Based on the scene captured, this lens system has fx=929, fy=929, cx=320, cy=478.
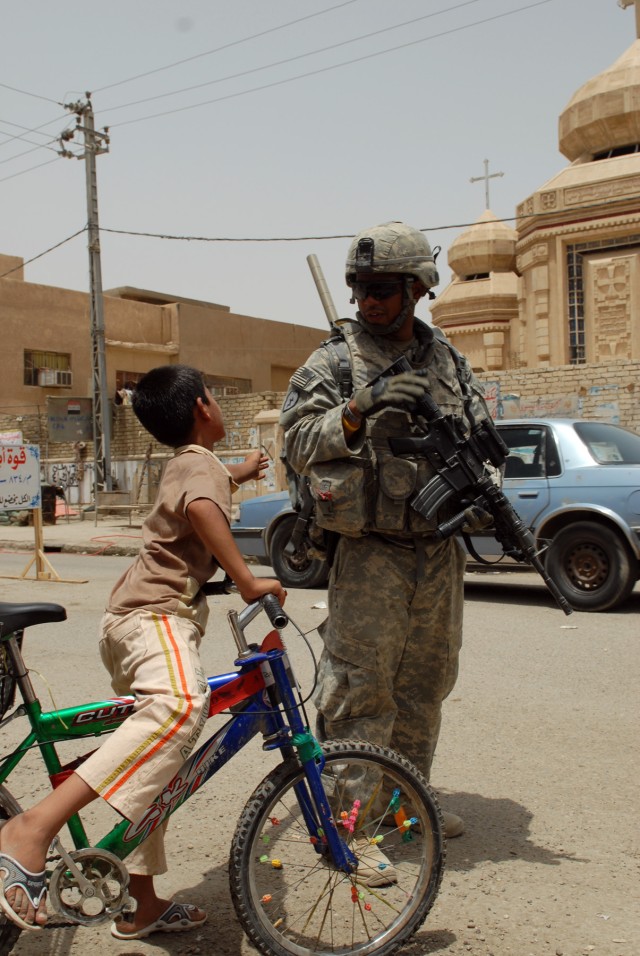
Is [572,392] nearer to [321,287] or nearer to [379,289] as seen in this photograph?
[321,287]

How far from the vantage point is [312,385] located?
9.86 feet

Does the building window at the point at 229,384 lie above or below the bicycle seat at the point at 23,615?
above

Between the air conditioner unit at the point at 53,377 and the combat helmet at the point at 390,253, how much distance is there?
3109cm

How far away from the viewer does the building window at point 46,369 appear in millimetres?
32531

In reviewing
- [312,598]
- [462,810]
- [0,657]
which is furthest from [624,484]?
[0,657]

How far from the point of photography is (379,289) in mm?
3025

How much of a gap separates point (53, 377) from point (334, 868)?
3185 cm

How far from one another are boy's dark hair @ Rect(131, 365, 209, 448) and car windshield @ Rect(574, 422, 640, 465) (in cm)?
638

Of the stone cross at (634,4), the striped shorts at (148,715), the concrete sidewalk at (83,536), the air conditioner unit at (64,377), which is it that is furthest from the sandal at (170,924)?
the air conditioner unit at (64,377)

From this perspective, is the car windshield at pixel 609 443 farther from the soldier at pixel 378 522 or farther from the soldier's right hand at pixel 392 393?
the soldier's right hand at pixel 392 393

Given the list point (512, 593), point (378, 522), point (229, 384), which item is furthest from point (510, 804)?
point (229, 384)

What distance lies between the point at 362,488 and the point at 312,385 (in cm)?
38

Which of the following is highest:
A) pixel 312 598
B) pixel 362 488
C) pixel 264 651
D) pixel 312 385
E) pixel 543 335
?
pixel 543 335

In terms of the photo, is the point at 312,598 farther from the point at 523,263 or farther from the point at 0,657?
the point at 523,263
